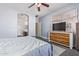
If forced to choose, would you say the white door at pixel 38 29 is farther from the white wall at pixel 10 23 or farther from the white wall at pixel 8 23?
the white wall at pixel 8 23

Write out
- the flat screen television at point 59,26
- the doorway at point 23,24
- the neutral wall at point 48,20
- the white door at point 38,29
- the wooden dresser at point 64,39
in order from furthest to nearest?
1. the wooden dresser at point 64,39
2. the flat screen television at point 59,26
3. the neutral wall at point 48,20
4. the white door at point 38,29
5. the doorway at point 23,24

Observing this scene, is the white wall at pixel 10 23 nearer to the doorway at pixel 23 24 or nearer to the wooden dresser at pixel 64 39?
the doorway at pixel 23 24

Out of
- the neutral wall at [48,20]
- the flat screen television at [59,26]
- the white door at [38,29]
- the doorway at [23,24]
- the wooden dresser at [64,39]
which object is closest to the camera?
the doorway at [23,24]

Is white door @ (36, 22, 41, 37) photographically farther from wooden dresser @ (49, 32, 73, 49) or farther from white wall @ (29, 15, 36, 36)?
wooden dresser @ (49, 32, 73, 49)

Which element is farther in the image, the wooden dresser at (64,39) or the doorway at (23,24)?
the wooden dresser at (64,39)

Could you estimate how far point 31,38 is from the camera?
6.25 ft

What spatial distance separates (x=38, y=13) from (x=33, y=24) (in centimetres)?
24

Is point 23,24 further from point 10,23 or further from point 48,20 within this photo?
point 48,20


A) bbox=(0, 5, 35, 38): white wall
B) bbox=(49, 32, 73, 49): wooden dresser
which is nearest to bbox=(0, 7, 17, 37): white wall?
bbox=(0, 5, 35, 38): white wall

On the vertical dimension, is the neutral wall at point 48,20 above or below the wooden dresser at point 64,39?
above

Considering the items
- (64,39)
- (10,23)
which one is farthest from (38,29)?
(64,39)

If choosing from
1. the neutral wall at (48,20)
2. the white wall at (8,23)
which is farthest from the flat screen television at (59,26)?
the white wall at (8,23)

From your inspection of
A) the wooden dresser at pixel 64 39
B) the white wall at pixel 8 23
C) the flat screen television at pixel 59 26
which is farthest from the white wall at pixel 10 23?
the wooden dresser at pixel 64 39

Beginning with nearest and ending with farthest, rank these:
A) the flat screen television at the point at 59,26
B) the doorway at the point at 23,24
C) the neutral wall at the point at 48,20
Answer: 1. the doorway at the point at 23,24
2. the neutral wall at the point at 48,20
3. the flat screen television at the point at 59,26
